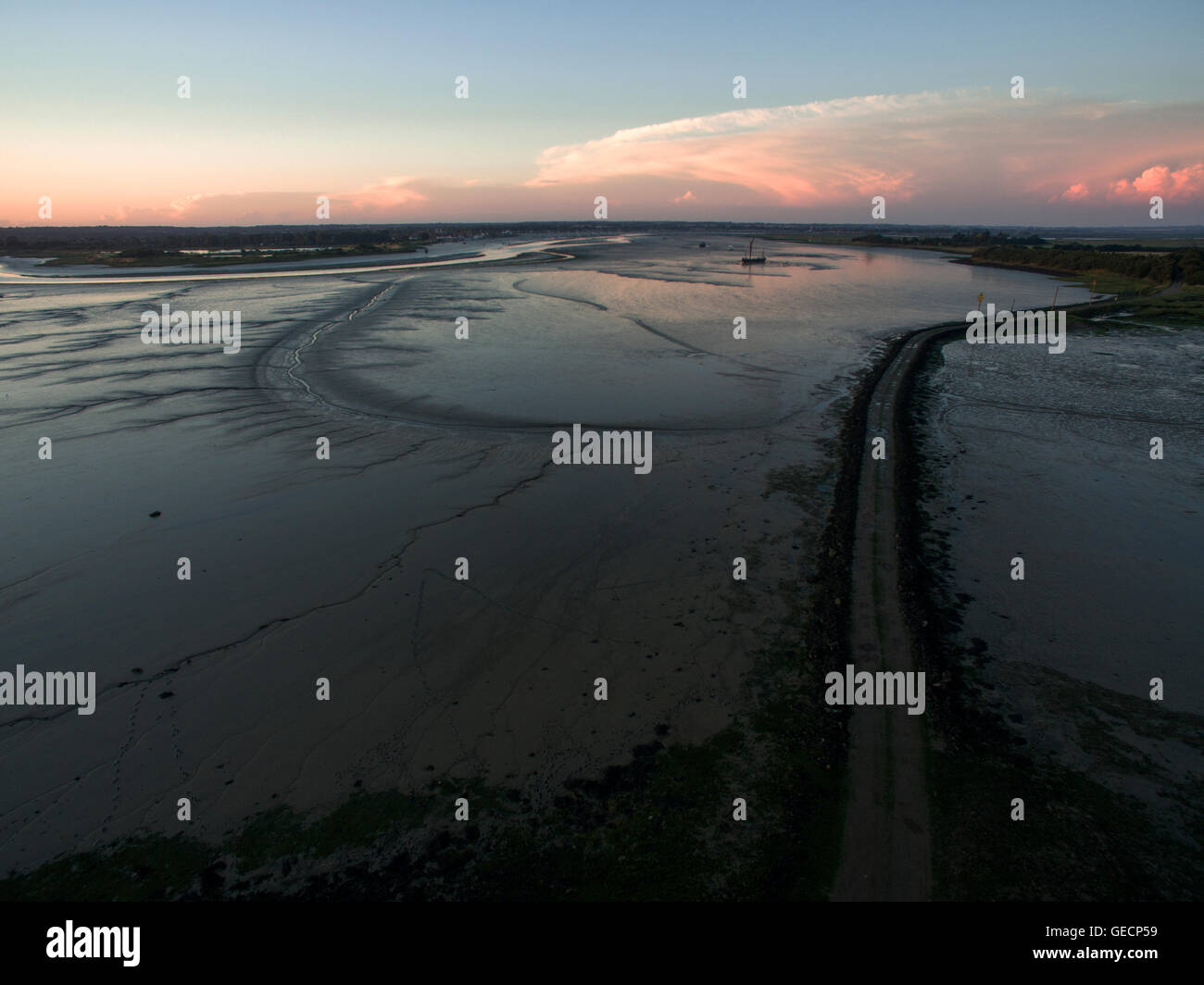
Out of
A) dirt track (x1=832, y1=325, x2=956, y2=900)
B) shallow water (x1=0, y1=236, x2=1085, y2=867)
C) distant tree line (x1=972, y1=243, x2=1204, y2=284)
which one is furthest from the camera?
distant tree line (x1=972, y1=243, x2=1204, y2=284)

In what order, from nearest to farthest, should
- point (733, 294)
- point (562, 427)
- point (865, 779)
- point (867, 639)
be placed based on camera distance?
point (865, 779) < point (867, 639) < point (562, 427) < point (733, 294)

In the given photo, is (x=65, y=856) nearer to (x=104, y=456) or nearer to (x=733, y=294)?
(x=104, y=456)

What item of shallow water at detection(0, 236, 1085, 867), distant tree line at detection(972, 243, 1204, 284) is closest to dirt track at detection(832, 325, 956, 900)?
shallow water at detection(0, 236, 1085, 867)

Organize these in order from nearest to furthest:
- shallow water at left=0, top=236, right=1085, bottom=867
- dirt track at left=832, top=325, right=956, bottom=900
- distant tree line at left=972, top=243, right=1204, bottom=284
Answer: dirt track at left=832, top=325, right=956, bottom=900 → shallow water at left=0, top=236, right=1085, bottom=867 → distant tree line at left=972, top=243, right=1204, bottom=284

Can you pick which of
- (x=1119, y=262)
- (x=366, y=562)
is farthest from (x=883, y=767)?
(x=1119, y=262)

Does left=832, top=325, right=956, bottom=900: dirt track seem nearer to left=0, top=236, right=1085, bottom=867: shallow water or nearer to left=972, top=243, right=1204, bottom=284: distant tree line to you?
left=0, top=236, right=1085, bottom=867: shallow water

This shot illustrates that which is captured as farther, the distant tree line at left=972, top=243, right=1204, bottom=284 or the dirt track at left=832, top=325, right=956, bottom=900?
the distant tree line at left=972, top=243, right=1204, bottom=284

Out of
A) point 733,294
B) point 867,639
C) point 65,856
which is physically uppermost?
point 733,294

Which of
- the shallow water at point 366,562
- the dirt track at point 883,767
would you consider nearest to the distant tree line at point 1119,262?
the shallow water at point 366,562

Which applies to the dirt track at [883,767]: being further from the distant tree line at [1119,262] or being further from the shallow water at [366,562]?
the distant tree line at [1119,262]

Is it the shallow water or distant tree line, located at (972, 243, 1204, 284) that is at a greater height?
distant tree line, located at (972, 243, 1204, 284)
